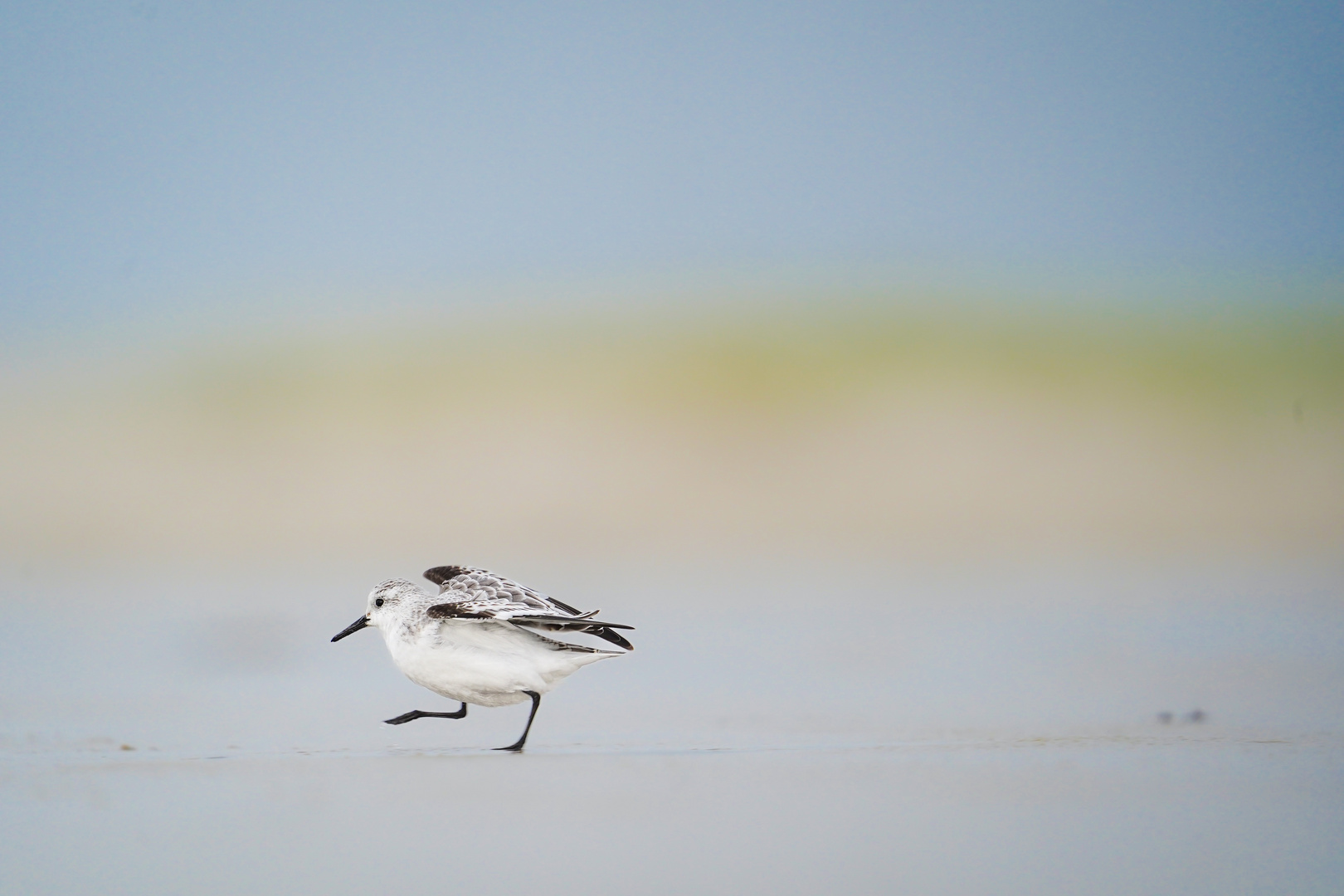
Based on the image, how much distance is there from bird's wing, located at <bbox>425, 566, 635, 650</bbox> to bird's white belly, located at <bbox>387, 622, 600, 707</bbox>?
3.1 inches

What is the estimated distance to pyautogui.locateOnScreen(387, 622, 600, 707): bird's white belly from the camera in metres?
4.54

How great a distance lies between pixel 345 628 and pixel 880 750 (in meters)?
2.06

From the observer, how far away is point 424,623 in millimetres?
4594

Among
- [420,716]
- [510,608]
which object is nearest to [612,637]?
[510,608]

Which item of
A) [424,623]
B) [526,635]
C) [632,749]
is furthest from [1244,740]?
[424,623]

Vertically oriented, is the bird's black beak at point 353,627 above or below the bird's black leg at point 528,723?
above

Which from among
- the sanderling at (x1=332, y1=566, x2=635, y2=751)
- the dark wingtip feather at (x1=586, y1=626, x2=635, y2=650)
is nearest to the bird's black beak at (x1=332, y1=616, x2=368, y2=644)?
the sanderling at (x1=332, y1=566, x2=635, y2=751)

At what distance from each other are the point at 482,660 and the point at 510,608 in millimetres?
221

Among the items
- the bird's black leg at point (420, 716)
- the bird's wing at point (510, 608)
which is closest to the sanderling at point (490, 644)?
the bird's wing at point (510, 608)

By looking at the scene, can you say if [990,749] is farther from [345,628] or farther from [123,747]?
[123,747]

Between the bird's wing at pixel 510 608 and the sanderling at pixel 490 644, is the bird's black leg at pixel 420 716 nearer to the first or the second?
the sanderling at pixel 490 644

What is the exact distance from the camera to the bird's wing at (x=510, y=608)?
4449 millimetres

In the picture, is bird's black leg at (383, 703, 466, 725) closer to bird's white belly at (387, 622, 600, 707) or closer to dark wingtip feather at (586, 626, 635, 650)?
bird's white belly at (387, 622, 600, 707)

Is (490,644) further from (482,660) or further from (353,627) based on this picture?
(353,627)
